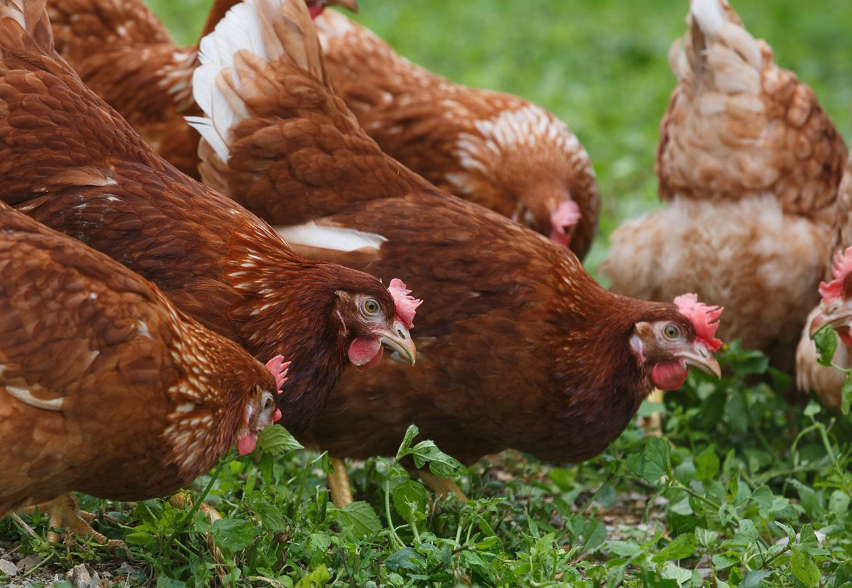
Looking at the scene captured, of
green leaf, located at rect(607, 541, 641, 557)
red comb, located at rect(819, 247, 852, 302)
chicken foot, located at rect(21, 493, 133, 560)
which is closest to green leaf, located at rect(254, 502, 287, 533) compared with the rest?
chicken foot, located at rect(21, 493, 133, 560)

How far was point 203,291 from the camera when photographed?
2.32 m

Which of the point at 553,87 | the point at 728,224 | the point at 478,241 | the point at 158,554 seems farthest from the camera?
the point at 553,87

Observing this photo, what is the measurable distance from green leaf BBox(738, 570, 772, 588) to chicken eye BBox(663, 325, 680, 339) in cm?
66

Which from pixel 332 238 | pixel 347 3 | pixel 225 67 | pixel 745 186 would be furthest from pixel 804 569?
pixel 347 3

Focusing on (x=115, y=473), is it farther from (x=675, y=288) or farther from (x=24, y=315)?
(x=675, y=288)

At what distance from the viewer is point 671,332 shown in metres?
2.74

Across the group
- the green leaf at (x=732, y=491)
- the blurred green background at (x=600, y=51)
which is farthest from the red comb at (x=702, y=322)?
the blurred green background at (x=600, y=51)

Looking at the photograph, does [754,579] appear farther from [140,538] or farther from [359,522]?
[140,538]

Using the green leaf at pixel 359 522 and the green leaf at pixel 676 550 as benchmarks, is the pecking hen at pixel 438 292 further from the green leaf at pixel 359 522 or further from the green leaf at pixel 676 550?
the green leaf at pixel 676 550

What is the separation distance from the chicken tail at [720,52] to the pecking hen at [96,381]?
2395mm

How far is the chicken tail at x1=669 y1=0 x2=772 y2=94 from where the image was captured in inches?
148

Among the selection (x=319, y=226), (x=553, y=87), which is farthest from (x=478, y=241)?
(x=553, y=87)

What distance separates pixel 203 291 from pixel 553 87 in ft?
17.0

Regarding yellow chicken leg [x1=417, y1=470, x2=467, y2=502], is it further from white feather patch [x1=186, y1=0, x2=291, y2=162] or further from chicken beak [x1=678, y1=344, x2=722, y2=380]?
white feather patch [x1=186, y1=0, x2=291, y2=162]
